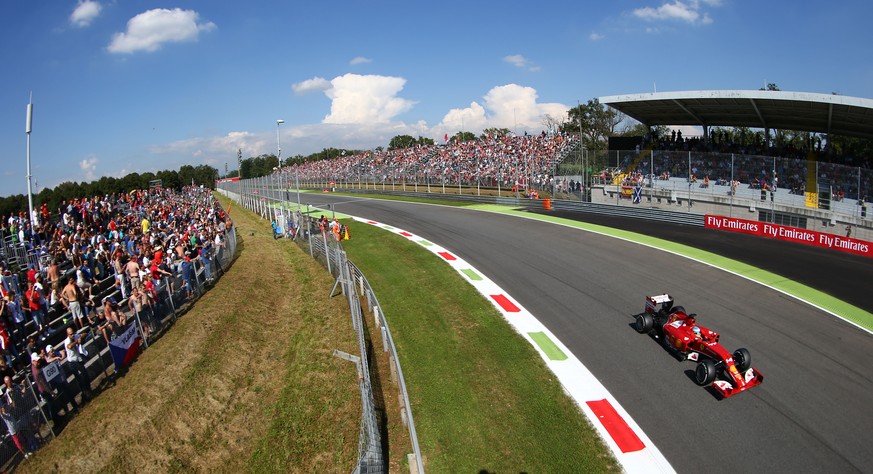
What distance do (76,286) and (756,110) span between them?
101 ft

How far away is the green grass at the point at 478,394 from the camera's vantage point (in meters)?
7.82

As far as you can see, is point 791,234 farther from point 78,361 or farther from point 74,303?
point 74,303

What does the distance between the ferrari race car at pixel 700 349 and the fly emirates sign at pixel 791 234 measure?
11087mm

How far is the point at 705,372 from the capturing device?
9.05 meters

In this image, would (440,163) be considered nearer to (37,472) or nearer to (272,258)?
(272,258)

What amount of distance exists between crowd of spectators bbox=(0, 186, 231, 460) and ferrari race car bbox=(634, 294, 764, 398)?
1265 centimetres

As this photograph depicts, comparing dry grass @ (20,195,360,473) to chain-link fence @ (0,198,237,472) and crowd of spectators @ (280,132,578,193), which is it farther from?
crowd of spectators @ (280,132,578,193)

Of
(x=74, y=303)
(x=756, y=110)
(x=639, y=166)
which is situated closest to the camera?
(x=74, y=303)

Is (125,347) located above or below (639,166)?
below

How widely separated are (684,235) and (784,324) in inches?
393

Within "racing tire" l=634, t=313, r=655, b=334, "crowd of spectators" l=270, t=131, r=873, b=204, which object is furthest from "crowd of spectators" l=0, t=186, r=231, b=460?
"racing tire" l=634, t=313, r=655, b=334

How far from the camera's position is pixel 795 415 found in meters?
8.31

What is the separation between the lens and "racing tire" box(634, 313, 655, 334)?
11180 millimetres

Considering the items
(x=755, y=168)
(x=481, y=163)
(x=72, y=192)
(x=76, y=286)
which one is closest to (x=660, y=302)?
(x=76, y=286)
